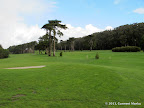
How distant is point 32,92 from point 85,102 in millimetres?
2513

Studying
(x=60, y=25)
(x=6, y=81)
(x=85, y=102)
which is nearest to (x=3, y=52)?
(x=60, y=25)

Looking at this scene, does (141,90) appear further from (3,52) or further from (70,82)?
(3,52)

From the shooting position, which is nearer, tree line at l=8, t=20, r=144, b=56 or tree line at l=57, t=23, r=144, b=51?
tree line at l=8, t=20, r=144, b=56

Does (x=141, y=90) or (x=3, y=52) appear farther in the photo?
(x=3, y=52)

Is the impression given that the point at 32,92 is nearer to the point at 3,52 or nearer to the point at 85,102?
the point at 85,102

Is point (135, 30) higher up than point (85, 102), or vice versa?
point (135, 30)

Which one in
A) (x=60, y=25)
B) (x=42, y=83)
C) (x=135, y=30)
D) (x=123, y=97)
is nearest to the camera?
(x=123, y=97)

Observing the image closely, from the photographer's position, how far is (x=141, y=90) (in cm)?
573

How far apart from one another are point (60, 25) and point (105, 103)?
3633 cm

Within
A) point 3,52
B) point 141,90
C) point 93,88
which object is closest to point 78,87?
point 93,88

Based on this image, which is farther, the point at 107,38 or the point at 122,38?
the point at 107,38

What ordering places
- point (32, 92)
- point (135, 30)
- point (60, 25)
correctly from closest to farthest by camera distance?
point (32, 92), point (60, 25), point (135, 30)

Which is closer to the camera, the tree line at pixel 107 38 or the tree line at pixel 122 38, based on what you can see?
the tree line at pixel 107 38

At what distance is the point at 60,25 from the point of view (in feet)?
127
